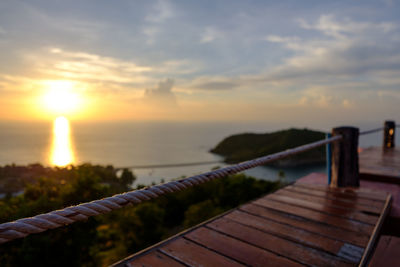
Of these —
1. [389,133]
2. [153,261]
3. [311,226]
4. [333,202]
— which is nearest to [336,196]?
[333,202]

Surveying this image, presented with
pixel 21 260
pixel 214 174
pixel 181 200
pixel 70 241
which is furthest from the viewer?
pixel 181 200

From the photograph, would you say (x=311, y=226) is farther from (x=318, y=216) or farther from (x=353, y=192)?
(x=353, y=192)

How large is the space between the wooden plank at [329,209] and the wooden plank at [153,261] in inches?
Result: 60.8

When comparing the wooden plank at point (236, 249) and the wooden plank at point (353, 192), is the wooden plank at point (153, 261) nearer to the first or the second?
the wooden plank at point (236, 249)

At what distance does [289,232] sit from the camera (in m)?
1.85

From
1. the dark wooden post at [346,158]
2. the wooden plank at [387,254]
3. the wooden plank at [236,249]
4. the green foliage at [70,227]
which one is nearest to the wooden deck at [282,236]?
the wooden plank at [236,249]

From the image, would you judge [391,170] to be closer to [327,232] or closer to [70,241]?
[327,232]

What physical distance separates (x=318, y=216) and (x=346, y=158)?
1.33 m

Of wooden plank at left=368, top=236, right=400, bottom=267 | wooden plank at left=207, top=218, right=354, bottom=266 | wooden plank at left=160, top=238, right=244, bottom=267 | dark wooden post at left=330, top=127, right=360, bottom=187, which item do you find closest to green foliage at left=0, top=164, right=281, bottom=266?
wooden plank at left=160, top=238, right=244, bottom=267

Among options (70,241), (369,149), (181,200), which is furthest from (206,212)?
(369,149)

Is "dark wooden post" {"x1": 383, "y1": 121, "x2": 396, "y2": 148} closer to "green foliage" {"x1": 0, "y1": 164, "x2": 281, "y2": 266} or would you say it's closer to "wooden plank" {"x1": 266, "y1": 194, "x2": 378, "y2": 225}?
"wooden plank" {"x1": 266, "y1": 194, "x2": 378, "y2": 225}

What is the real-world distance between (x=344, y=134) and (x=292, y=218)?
1.61 metres

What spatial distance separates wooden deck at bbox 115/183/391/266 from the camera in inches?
58.4

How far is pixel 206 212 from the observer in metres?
21.8
